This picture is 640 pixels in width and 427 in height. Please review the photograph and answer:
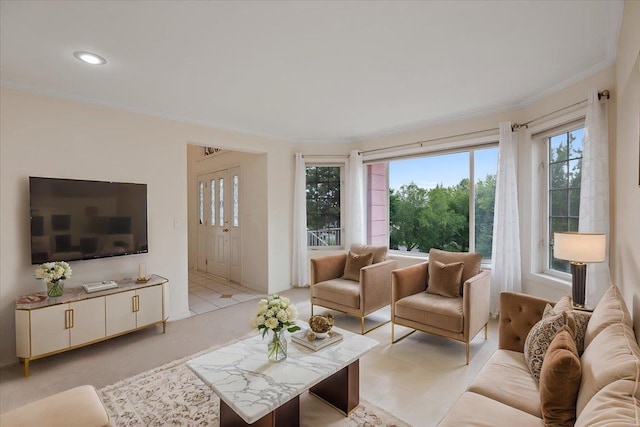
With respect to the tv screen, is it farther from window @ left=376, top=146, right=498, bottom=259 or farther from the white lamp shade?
the white lamp shade

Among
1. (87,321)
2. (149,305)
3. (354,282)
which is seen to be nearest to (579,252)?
(354,282)

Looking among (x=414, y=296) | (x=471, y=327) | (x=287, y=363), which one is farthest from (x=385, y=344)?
(x=287, y=363)

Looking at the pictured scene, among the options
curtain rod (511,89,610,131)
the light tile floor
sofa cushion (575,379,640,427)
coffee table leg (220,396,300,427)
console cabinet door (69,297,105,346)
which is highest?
curtain rod (511,89,610,131)

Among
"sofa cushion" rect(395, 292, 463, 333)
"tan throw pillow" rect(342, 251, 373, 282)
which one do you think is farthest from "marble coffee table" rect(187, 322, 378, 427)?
"tan throw pillow" rect(342, 251, 373, 282)

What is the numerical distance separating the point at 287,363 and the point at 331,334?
46cm

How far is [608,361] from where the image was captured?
1125mm

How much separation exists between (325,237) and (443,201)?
2012mm

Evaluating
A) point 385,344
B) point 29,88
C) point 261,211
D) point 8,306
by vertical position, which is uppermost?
point 29,88

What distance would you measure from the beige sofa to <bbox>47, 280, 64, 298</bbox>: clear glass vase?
328cm

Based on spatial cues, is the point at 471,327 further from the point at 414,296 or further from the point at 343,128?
the point at 343,128

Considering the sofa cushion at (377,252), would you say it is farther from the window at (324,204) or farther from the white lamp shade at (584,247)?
the white lamp shade at (584,247)

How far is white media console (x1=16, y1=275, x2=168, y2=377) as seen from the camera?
2547 mm

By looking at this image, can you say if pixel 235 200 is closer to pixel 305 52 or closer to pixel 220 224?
pixel 220 224

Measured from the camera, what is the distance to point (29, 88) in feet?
9.38
